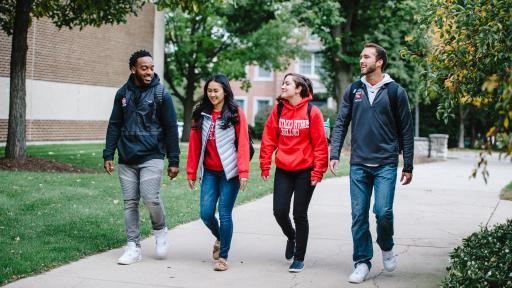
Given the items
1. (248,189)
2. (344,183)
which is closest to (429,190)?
(344,183)

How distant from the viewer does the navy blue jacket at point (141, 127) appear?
612cm

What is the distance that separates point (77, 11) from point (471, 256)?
11.2 meters

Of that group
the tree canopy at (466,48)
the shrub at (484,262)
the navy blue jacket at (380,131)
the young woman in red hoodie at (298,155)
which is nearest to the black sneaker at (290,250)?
the young woman in red hoodie at (298,155)

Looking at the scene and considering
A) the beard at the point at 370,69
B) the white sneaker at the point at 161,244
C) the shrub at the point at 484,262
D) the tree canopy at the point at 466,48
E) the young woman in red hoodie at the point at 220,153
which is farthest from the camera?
the white sneaker at the point at 161,244

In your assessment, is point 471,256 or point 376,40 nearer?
point 471,256

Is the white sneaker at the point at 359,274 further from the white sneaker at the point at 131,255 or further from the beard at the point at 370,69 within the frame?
the white sneaker at the point at 131,255

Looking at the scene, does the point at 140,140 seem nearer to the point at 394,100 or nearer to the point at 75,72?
the point at 394,100

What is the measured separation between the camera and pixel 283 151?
19.6 feet

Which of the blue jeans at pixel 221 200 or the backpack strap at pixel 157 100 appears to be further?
the backpack strap at pixel 157 100

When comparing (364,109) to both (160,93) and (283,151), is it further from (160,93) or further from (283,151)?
(160,93)

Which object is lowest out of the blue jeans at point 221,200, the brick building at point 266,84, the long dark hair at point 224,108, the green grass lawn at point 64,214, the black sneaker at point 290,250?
→ the green grass lawn at point 64,214

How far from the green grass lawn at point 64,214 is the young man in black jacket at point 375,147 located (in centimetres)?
265

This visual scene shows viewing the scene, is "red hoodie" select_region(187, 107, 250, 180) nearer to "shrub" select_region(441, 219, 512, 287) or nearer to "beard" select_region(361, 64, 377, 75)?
"beard" select_region(361, 64, 377, 75)

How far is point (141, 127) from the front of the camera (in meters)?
6.16
